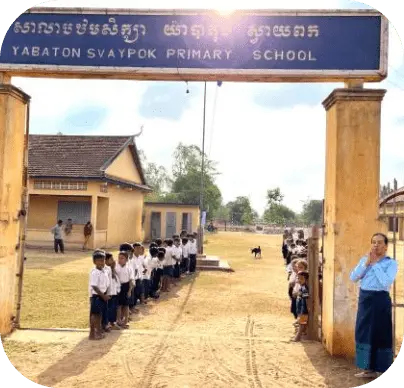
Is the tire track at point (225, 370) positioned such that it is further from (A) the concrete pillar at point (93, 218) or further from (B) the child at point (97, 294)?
(A) the concrete pillar at point (93, 218)

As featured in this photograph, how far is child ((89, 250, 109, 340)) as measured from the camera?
20.5 ft

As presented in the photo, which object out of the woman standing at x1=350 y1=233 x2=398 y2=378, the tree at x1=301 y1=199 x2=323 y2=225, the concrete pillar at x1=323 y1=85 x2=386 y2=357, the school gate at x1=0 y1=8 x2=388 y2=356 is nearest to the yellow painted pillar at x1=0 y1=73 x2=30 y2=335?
the school gate at x1=0 y1=8 x2=388 y2=356

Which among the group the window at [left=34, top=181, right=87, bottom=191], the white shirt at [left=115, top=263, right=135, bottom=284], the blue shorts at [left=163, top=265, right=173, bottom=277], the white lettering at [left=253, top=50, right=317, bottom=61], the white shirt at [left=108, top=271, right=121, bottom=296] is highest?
the white lettering at [left=253, top=50, right=317, bottom=61]

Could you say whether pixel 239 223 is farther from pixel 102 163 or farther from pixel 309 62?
pixel 309 62

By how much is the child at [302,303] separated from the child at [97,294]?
2.74 m

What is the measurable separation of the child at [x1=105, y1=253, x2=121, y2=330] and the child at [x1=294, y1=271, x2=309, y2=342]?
2.67 m

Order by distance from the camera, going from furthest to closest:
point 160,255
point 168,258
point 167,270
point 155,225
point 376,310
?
point 155,225
point 167,270
point 168,258
point 160,255
point 376,310

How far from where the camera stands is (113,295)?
6.77 m

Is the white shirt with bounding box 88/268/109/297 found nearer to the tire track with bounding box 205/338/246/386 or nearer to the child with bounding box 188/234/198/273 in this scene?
the tire track with bounding box 205/338/246/386

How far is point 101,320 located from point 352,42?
16.6 ft

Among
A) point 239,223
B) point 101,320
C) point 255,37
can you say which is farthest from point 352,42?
point 239,223

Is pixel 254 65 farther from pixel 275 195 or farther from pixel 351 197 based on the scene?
pixel 275 195

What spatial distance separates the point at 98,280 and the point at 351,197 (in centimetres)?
352

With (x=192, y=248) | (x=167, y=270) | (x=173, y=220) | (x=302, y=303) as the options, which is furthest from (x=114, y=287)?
(x=173, y=220)
